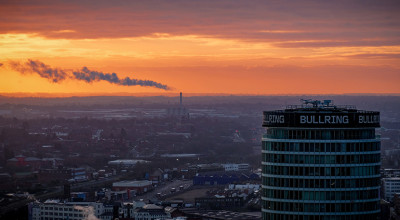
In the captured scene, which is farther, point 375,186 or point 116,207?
point 116,207

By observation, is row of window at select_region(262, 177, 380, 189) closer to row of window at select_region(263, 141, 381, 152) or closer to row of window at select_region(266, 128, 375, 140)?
row of window at select_region(263, 141, 381, 152)

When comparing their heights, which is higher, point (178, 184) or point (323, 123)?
point (323, 123)

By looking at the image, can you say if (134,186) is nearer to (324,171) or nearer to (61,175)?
(61,175)

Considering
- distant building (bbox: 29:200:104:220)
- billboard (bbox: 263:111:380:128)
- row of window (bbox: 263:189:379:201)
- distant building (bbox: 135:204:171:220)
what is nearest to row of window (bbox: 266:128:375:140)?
billboard (bbox: 263:111:380:128)

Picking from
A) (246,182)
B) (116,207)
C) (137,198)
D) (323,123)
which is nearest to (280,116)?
(323,123)

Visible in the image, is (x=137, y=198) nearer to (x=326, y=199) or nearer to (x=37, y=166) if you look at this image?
(x=37, y=166)

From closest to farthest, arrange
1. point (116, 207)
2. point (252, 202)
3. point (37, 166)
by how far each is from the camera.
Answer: point (116, 207) < point (252, 202) < point (37, 166)

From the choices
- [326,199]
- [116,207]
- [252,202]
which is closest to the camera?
[326,199]
